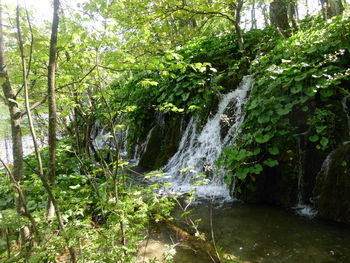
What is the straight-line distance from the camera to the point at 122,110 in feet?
9.87

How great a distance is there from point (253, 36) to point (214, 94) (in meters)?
2.37

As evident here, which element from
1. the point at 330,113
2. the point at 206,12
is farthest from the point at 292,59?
the point at 206,12

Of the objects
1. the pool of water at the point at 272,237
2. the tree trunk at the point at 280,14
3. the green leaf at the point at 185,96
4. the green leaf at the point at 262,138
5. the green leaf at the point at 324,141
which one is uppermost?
the tree trunk at the point at 280,14

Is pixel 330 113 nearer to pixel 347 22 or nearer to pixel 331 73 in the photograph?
pixel 331 73

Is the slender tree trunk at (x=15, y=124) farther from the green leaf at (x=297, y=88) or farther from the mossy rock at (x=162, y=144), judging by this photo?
the mossy rock at (x=162, y=144)

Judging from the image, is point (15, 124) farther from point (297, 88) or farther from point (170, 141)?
point (170, 141)

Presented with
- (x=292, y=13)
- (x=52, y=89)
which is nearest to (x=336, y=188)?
(x=52, y=89)

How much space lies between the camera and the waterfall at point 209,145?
4473mm

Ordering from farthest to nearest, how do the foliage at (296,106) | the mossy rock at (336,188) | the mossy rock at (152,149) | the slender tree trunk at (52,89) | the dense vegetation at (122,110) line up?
the mossy rock at (152,149)
the foliage at (296,106)
the mossy rock at (336,188)
the dense vegetation at (122,110)
the slender tree trunk at (52,89)

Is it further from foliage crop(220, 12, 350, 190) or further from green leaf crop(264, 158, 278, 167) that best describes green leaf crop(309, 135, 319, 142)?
green leaf crop(264, 158, 278, 167)

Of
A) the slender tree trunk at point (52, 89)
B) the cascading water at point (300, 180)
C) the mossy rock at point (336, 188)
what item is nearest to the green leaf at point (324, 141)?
the mossy rock at point (336, 188)

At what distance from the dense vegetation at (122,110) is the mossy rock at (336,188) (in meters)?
0.10

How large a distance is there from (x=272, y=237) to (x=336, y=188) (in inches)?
44.7

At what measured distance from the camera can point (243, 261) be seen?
2.46m
